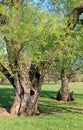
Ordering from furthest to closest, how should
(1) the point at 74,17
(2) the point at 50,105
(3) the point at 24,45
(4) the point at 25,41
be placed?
(2) the point at 50,105 → (1) the point at 74,17 → (3) the point at 24,45 → (4) the point at 25,41

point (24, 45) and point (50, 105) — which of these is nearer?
point (24, 45)

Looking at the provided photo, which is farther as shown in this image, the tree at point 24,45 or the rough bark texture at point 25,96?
the rough bark texture at point 25,96

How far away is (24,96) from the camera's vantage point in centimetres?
1933

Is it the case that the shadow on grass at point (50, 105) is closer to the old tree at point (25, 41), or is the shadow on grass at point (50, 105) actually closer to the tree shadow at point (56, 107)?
the tree shadow at point (56, 107)

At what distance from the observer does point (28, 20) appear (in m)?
15.8

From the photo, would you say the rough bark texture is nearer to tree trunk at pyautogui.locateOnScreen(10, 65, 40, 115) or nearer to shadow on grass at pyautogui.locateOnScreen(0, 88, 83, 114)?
tree trunk at pyautogui.locateOnScreen(10, 65, 40, 115)

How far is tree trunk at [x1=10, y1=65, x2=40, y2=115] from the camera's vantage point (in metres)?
19.3

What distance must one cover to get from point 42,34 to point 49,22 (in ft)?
1.96

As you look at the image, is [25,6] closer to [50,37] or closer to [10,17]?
[10,17]

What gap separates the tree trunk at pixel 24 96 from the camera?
1927 centimetres

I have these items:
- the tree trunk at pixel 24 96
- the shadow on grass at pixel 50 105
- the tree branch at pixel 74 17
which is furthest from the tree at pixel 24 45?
the shadow on grass at pixel 50 105

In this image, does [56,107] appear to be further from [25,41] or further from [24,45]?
[25,41]

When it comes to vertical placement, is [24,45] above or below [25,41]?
below

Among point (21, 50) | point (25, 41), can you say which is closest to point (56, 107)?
point (21, 50)
